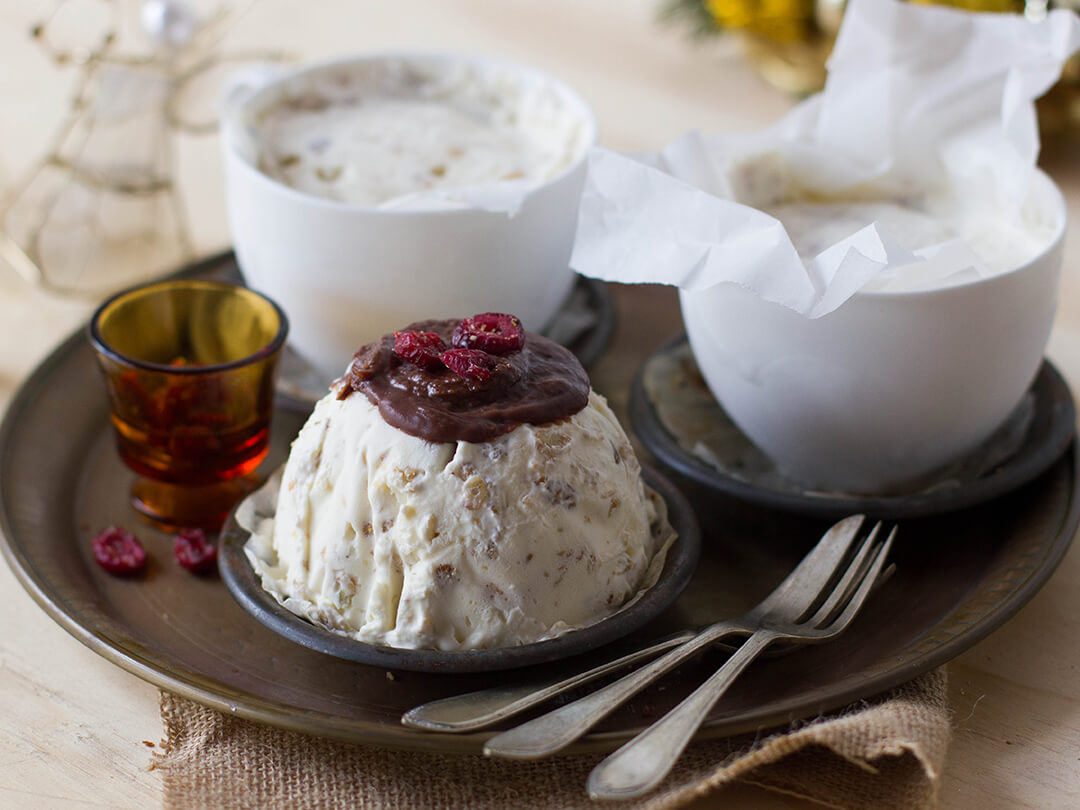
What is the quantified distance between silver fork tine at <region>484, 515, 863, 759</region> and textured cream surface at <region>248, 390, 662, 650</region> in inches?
2.4

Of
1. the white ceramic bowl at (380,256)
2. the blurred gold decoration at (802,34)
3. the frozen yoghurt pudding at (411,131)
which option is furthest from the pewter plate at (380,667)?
the blurred gold decoration at (802,34)

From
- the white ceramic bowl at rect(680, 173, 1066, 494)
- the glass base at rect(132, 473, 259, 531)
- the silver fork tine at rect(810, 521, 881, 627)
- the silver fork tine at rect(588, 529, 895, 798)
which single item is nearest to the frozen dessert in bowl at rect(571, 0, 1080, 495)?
the white ceramic bowl at rect(680, 173, 1066, 494)

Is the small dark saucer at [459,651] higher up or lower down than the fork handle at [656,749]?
lower down

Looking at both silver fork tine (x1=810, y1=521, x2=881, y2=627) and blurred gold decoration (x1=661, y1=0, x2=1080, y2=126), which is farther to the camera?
blurred gold decoration (x1=661, y1=0, x2=1080, y2=126)

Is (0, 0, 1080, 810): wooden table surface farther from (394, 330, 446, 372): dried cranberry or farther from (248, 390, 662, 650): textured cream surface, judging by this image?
(394, 330, 446, 372): dried cranberry

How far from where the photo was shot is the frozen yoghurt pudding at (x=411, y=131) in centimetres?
115

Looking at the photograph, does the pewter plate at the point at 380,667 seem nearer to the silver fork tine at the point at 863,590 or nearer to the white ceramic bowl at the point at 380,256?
the silver fork tine at the point at 863,590

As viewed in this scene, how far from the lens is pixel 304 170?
116 cm

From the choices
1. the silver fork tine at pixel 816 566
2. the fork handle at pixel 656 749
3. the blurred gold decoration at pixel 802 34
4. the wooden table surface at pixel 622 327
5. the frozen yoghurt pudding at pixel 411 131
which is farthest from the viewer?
the blurred gold decoration at pixel 802 34

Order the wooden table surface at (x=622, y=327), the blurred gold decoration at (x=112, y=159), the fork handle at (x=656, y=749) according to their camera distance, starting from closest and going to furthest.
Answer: the fork handle at (x=656, y=749)
the wooden table surface at (x=622, y=327)
the blurred gold decoration at (x=112, y=159)

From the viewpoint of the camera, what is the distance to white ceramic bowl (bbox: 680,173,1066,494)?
0.95 m

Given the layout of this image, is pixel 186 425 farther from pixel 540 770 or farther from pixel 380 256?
pixel 540 770

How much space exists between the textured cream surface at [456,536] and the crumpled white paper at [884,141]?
0.22 meters

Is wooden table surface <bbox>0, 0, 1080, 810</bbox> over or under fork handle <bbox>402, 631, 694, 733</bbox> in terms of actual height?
under
